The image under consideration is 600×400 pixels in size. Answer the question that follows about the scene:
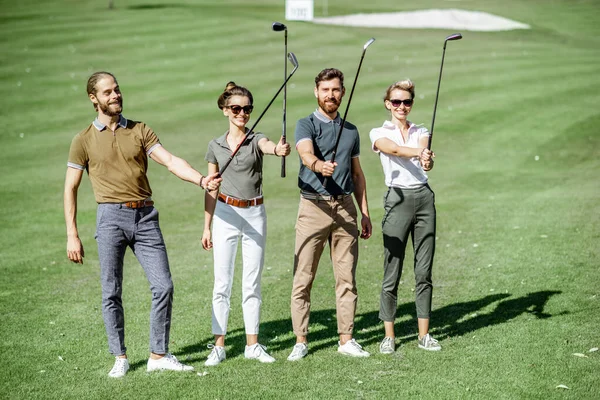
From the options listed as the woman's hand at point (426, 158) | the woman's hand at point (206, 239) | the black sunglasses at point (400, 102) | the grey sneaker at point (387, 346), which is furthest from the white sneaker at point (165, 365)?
the black sunglasses at point (400, 102)

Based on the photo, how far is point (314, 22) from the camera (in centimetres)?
3547

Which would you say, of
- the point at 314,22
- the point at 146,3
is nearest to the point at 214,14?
the point at 314,22

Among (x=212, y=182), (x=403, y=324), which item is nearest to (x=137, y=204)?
(x=212, y=182)

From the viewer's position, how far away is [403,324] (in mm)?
7770

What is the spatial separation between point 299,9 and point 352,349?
2641 centimetres

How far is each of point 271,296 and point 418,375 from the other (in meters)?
2.99

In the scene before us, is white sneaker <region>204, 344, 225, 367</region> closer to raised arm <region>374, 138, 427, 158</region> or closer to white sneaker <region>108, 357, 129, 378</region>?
white sneaker <region>108, 357, 129, 378</region>

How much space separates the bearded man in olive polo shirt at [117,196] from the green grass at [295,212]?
61 centimetres

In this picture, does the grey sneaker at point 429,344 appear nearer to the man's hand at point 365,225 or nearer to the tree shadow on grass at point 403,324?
the tree shadow on grass at point 403,324

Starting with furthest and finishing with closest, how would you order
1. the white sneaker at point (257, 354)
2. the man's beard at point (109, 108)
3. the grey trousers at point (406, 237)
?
the grey trousers at point (406, 237)
the white sneaker at point (257, 354)
the man's beard at point (109, 108)

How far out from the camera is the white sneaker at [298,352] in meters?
6.70

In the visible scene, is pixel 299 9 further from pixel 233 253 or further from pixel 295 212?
pixel 233 253

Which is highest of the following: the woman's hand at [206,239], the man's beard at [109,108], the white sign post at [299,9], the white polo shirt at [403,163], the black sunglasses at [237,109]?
the man's beard at [109,108]

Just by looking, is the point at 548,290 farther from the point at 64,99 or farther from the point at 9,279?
the point at 64,99
